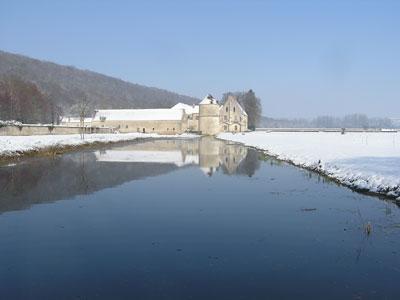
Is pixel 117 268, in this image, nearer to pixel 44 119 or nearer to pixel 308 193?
pixel 308 193

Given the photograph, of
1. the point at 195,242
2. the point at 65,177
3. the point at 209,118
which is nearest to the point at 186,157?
the point at 65,177

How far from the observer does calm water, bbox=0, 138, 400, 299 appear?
7.42 m

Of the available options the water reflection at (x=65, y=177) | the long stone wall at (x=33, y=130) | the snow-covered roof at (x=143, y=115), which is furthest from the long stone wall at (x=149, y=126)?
the water reflection at (x=65, y=177)

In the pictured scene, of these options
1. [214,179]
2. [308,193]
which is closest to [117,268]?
[308,193]

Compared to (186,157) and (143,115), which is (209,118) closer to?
(143,115)

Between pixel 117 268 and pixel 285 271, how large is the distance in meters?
3.13

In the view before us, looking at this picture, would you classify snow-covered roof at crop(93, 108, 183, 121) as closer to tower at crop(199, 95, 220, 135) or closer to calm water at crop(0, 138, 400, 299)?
tower at crop(199, 95, 220, 135)

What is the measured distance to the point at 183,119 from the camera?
128 metres

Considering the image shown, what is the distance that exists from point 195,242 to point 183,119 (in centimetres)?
11788

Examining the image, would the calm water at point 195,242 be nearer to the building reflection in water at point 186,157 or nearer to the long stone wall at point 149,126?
the building reflection in water at point 186,157

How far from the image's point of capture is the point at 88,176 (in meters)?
23.1

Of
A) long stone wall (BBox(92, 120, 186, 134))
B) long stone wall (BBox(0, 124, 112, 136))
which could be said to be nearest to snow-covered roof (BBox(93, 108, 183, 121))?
long stone wall (BBox(92, 120, 186, 134))

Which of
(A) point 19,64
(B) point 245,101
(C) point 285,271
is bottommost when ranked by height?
(C) point 285,271

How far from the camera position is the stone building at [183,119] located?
11738cm
